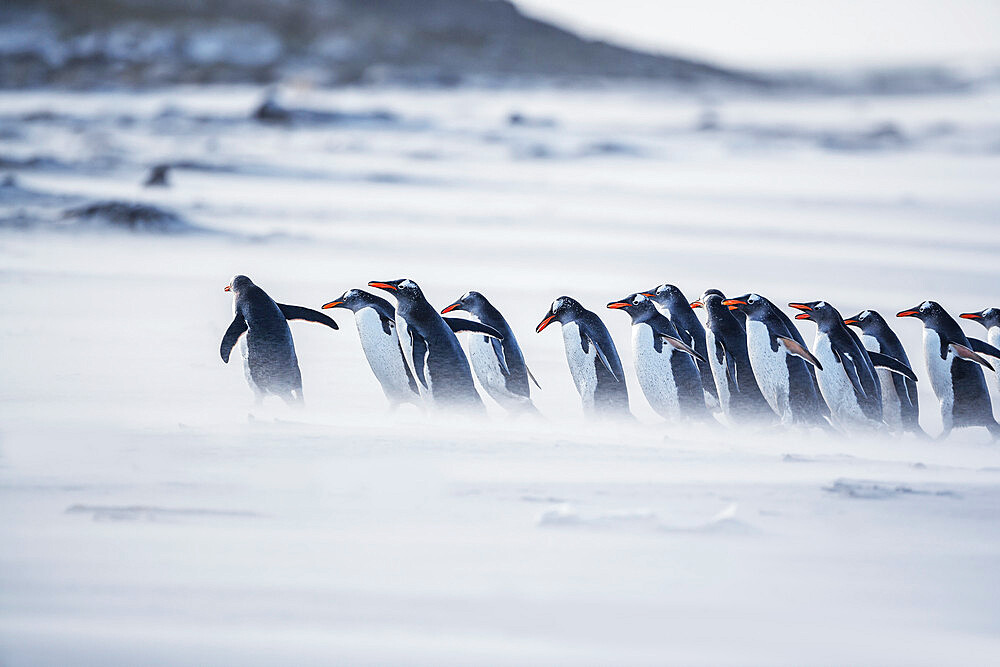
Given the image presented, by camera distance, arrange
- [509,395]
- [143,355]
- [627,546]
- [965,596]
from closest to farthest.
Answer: [965,596], [627,546], [509,395], [143,355]

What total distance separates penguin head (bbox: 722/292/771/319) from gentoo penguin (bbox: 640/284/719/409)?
0.47 ft

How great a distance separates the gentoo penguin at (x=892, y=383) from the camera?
146 inches

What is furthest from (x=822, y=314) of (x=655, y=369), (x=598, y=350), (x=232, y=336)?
(x=232, y=336)

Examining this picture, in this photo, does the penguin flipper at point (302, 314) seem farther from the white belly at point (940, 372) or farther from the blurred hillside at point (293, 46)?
the blurred hillside at point (293, 46)

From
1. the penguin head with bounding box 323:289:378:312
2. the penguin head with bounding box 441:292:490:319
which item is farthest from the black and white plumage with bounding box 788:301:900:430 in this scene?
the penguin head with bounding box 323:289:378:312

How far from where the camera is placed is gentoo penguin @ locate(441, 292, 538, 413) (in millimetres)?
3744

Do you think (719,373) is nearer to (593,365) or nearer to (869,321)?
(593,365)

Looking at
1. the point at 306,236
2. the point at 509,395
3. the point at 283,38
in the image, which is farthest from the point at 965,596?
the point at 283,38

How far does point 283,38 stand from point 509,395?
115 ft

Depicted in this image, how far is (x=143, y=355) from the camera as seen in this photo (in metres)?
4.33

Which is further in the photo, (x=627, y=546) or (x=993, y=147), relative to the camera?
(x=993, y=147)

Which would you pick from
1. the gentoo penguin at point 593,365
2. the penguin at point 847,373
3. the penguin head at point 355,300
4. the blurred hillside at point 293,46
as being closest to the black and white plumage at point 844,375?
the penguin at point 847,373

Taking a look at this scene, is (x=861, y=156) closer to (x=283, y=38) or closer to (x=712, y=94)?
(x=712, y=94)

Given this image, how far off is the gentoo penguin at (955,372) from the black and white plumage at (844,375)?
216 millimetres
